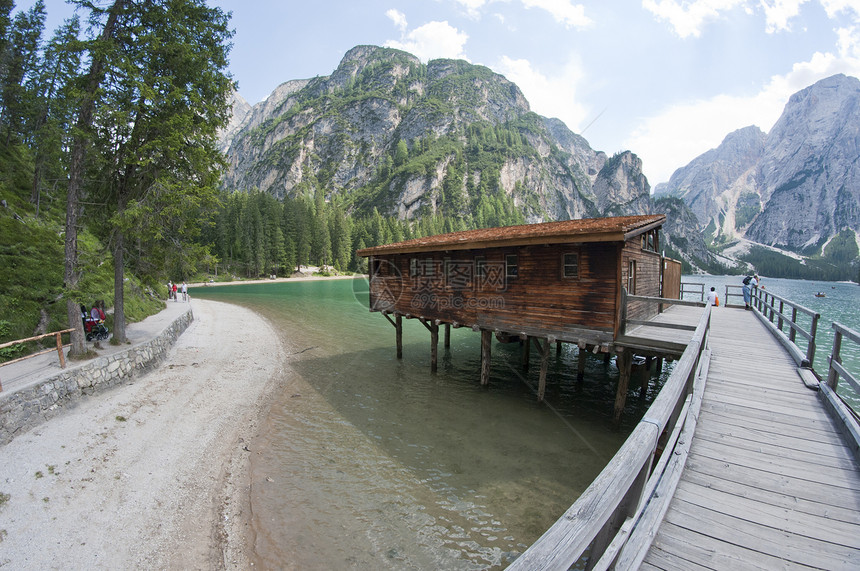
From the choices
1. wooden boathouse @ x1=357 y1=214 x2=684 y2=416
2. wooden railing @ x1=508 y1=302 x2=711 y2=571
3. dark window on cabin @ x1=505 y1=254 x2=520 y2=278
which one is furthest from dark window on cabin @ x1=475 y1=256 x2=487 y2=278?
wooden railing @ x1=508 y1=302 x2=711 y2=571

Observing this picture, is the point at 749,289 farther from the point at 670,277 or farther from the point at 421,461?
the point at 421,461

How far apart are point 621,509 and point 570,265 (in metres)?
10.7

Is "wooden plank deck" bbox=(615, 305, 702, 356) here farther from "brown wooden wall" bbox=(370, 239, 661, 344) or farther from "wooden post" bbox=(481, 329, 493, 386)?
"wooden post" bbox=(481, 329, 493, 386)

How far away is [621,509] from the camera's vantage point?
8.32 feet

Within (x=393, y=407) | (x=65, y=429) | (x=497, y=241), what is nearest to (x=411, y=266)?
(x=497, y=241)

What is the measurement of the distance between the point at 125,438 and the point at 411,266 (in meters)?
12.0

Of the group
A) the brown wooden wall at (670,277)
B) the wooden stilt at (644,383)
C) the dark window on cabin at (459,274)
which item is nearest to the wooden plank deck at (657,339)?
the wooden stilt at (644,383)

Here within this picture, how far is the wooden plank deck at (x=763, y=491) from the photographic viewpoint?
9.64 feet

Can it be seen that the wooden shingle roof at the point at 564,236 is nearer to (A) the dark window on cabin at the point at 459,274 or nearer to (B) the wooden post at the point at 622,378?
(A) the dark window on cabin at the point at 459,274

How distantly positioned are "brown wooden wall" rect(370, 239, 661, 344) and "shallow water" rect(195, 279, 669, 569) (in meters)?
3.22

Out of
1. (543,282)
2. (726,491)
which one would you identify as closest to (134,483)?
(726,491)

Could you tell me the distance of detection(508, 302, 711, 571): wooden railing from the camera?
59.9 inches

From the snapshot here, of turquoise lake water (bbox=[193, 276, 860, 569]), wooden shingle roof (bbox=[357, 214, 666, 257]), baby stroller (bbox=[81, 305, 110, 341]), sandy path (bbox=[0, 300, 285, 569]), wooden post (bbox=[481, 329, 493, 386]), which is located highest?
wooden shingle roof (bbox=[357, 214, 666, 257])

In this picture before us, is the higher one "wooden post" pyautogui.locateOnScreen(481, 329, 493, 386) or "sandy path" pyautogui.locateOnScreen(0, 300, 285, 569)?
"wooden post" pyautogui.locateOnScreen(481, 329, 493, 386)
